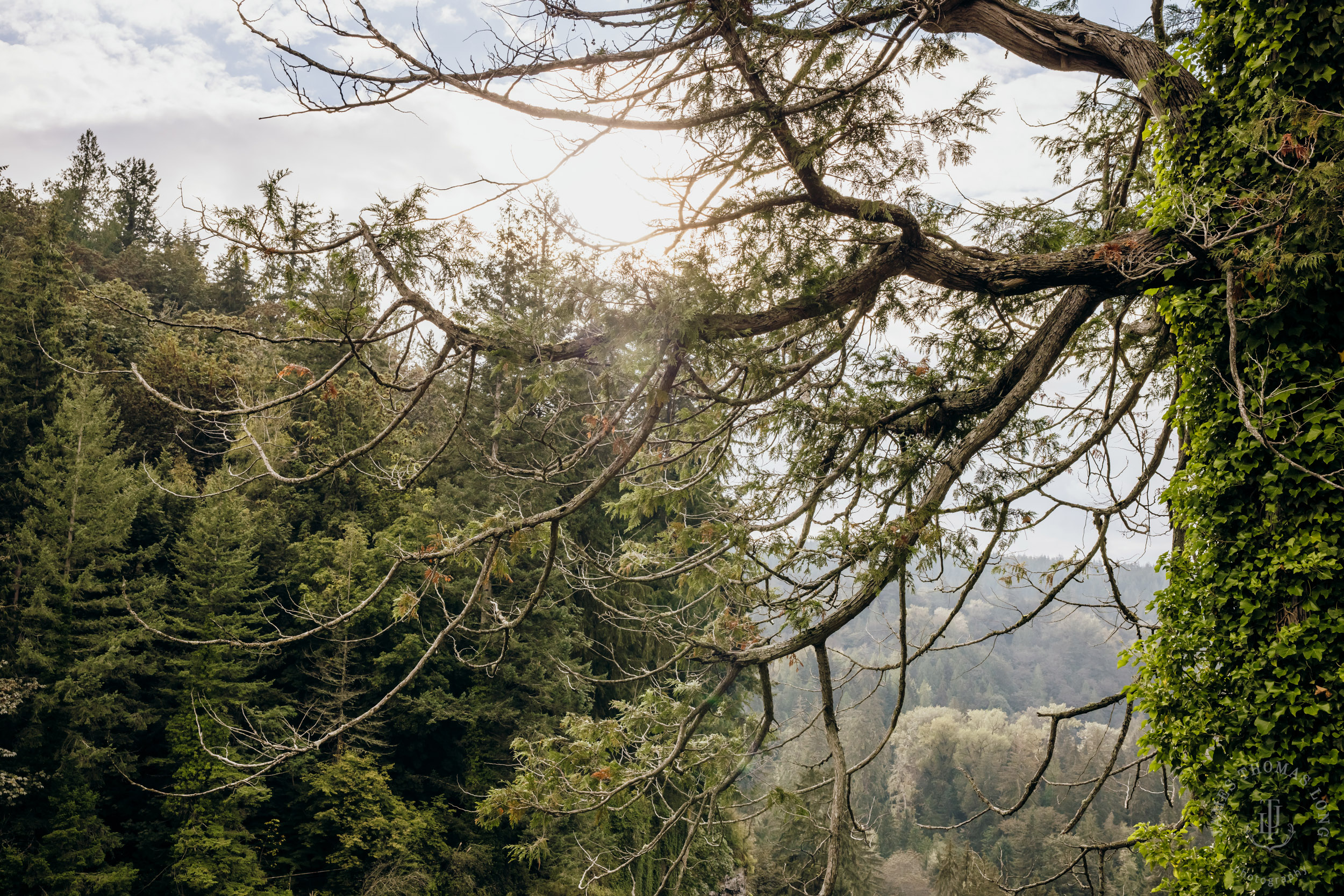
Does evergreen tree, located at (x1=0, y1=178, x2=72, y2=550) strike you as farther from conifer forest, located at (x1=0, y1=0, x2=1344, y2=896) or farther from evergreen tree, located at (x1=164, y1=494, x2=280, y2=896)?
conifer forest, located at (x1=0, y1=0, x2=1344, y2=896)

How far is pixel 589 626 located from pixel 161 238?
23.7m

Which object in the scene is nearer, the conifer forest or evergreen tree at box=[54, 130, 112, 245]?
the conifer forest

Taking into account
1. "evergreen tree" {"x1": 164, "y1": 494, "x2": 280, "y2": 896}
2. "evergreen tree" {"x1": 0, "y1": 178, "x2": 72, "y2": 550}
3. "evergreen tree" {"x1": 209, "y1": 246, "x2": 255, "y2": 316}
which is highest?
"evergreen tree" {"x1": 209, "y1": 246, "x2": 255, "y2": 316}

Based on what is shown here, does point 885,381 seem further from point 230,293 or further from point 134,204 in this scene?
point 134,204

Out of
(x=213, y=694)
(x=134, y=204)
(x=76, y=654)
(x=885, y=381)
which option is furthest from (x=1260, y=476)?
(x=134, y=204)

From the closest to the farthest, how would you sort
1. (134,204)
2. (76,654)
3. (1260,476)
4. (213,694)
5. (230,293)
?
(1260,476) < (76,654) < (213,694) < (230,293) < (134,204)

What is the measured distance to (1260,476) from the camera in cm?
297

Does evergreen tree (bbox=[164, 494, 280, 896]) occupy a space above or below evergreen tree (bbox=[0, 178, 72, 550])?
below

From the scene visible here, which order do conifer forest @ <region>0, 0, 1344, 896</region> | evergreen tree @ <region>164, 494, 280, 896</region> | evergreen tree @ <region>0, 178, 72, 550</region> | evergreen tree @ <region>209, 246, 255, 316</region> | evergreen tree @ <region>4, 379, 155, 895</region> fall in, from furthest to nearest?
1. evergreen tree @ <region>209, 246, 255, 316</region>
2. evergreen tree @ <region>0, 178, 72, 550</region>
3. evergreen tree @ <region>164, 494, 280, 896</region>
4. evergreen tree @ <region>4, 379, 155, 895</region>
5. conifer forest @ <region>0, 0, 1344, 896</region>

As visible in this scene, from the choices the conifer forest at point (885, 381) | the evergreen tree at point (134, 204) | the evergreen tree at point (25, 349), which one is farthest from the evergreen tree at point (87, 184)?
the conifer forest at point (885, 381)

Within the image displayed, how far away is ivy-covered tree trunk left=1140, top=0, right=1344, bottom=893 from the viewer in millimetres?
2703

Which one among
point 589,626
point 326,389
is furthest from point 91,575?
point 326,389

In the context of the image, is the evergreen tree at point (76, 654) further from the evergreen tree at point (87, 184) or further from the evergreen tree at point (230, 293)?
the evergreen tree at point (87, 184)

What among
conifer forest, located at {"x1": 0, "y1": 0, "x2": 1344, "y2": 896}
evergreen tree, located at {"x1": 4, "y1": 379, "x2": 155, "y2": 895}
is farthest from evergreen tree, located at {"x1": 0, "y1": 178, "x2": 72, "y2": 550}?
conifer forest, located at {"x1": 0, "y1": 0, "x2": 1344, "y2": 896}
